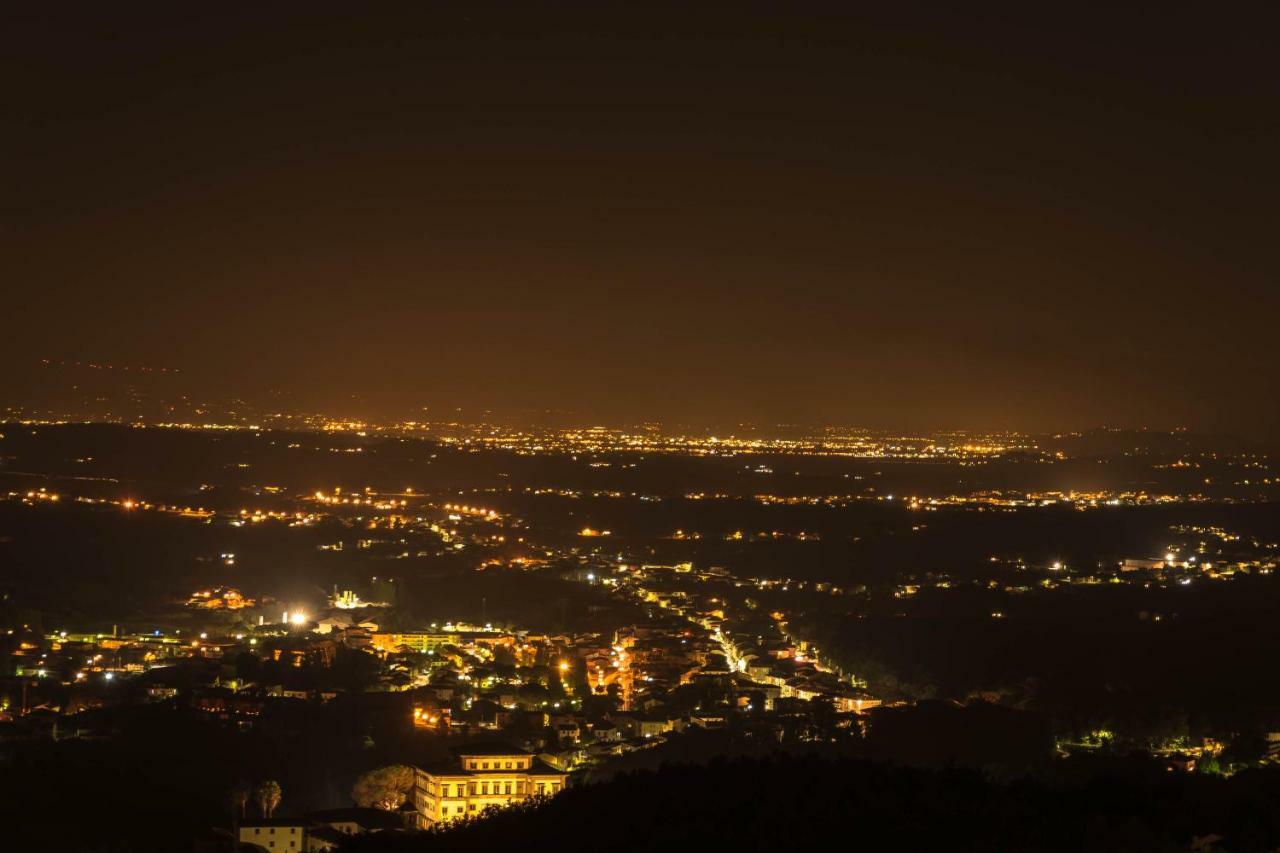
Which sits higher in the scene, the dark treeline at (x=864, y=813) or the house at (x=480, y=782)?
the dark treeline at (x=864, y=813)

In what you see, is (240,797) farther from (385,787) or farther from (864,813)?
(864,813)

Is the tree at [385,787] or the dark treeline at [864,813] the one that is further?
the tree at [385,787]

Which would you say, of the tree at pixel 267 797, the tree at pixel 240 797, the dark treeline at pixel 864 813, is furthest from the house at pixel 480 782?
the dark treeline at pixel 864 813

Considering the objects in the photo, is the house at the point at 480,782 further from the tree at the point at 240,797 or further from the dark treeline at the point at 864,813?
the dark treeline at the point at 864,813

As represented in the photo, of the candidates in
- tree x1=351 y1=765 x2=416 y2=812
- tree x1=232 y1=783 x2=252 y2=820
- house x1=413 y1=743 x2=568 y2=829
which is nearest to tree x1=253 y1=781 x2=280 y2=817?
tree x1=232 y1=783 x2=252 y2=820

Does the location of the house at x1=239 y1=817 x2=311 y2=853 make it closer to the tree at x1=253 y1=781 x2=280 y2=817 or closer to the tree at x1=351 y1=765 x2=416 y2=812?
the tree at x1=253 y1=781 x2=280 y2=817

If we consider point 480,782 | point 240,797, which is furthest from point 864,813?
point 240,797

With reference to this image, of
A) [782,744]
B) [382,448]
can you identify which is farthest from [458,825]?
[382,448]

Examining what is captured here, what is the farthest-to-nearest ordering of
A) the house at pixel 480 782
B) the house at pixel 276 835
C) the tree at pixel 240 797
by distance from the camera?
the house at pixel 480 782 < the tree at pixel 240 797 < the house at pixel 276 835
